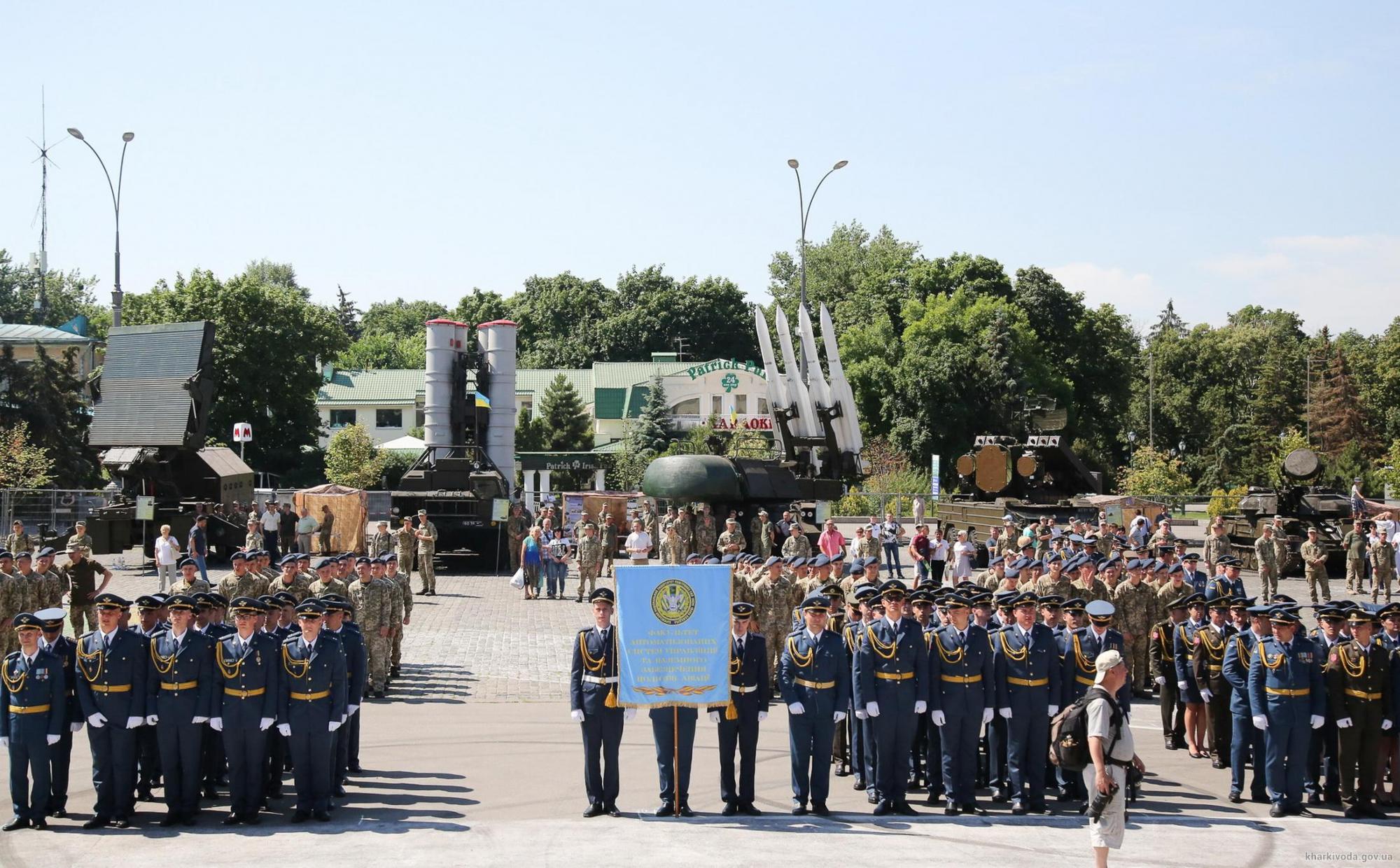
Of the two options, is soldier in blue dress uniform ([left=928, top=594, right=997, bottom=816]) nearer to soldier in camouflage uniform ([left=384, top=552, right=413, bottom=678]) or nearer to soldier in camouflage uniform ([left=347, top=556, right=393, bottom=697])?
soldier in camouflage uniform ([left=347, top=556, right=393, bottom=697])

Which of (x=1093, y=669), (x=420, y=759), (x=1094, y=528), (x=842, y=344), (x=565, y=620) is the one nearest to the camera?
(x=1093, y=669)

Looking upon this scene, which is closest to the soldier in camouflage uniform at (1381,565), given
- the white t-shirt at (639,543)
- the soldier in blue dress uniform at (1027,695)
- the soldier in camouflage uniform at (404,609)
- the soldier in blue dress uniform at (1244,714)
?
the white t-shirt at (639,543)

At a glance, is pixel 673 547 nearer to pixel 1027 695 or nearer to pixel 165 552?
pixel 165 552

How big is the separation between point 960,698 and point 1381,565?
1794 centimetres

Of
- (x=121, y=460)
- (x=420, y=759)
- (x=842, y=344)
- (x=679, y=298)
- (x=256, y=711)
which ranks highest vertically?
(x=679, y=298)

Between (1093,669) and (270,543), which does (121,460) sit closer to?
(270,543)

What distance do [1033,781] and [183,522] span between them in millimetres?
22401

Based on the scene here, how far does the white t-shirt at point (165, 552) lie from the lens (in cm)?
2220

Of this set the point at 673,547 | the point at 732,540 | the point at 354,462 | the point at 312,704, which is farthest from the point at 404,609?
the point at 354,462

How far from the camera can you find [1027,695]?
32.9ft

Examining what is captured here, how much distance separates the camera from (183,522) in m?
27.8

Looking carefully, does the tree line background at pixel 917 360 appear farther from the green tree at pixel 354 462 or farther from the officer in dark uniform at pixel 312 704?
the officer in dark uniform at pixel 312 704

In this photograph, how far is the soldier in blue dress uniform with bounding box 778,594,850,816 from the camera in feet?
31.3

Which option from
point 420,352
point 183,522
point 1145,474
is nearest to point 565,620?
point 183,522
